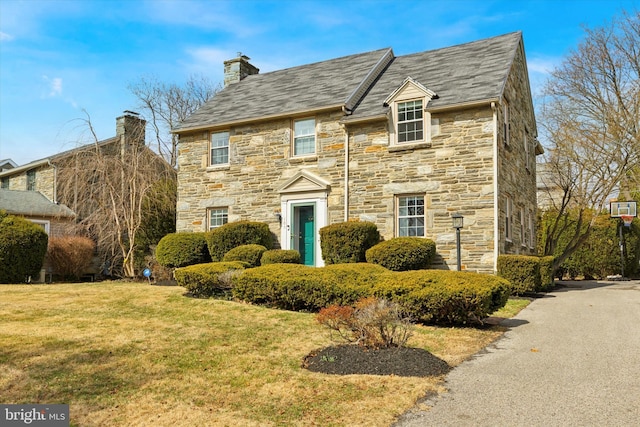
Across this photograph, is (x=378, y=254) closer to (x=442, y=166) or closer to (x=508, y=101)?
(x=442, y=166)

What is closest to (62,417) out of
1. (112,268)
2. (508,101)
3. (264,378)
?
(264,378)

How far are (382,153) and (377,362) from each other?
9978 millimetres

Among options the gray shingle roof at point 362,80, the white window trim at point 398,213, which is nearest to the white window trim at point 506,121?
the gray shingle roof at point 362,80

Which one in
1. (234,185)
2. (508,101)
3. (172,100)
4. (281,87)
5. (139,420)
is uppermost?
(172,100)

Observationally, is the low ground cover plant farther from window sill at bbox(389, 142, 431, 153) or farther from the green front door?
the green front door

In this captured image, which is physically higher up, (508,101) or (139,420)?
(508,101)

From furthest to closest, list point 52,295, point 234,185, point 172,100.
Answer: point 172,100 → point 234,185 → point 52,295

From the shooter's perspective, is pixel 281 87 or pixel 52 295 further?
pixel 281 87

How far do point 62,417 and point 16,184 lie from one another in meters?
26.3

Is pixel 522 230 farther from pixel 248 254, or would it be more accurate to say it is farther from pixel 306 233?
pixel 248 254

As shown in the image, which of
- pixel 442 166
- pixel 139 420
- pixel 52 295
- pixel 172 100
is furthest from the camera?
pixel 172 100

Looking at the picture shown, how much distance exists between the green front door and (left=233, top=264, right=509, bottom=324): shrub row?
200 inches

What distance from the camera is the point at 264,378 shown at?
19.8 feet

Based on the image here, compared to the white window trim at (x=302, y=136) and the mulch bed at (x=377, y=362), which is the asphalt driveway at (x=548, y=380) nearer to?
the mulch bed at (x=377, y=362)
